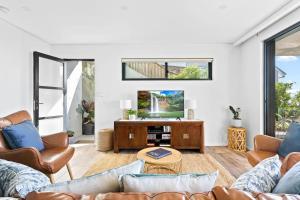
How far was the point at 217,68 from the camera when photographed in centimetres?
460

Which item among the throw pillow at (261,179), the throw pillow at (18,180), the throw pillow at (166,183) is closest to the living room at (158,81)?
the throw pillow at (18,180)

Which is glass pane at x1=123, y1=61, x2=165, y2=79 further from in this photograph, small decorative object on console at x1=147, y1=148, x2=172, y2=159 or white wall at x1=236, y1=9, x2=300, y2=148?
small decorative object on console at x1=147, y1=148, x2=172, y2=159

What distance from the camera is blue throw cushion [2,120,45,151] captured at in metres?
2.26

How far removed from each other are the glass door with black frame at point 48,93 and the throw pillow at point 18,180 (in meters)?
3.26

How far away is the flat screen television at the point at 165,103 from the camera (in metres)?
4.35

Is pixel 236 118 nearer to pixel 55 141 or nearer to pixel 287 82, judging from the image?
pixel 287 82

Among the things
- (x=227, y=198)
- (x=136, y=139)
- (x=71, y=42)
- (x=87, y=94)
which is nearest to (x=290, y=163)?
(x=227, y=198)

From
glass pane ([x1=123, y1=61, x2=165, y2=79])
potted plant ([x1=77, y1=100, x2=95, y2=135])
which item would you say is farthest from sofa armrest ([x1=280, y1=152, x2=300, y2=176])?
potted plant ([x1=77, y1=100, x2=95, y2=135])

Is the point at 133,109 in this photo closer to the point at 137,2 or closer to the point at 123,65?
the point at 123,65

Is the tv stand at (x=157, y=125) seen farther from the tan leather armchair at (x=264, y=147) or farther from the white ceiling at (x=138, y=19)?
the white ceiling at (x=138, y=19)

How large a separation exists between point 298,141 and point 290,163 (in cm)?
113

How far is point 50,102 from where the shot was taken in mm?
4383

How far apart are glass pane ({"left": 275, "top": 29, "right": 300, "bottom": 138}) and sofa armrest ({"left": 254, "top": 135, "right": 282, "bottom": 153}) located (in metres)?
0.90

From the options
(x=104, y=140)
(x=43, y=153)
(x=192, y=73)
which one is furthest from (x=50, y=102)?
(x=192, y=73)
